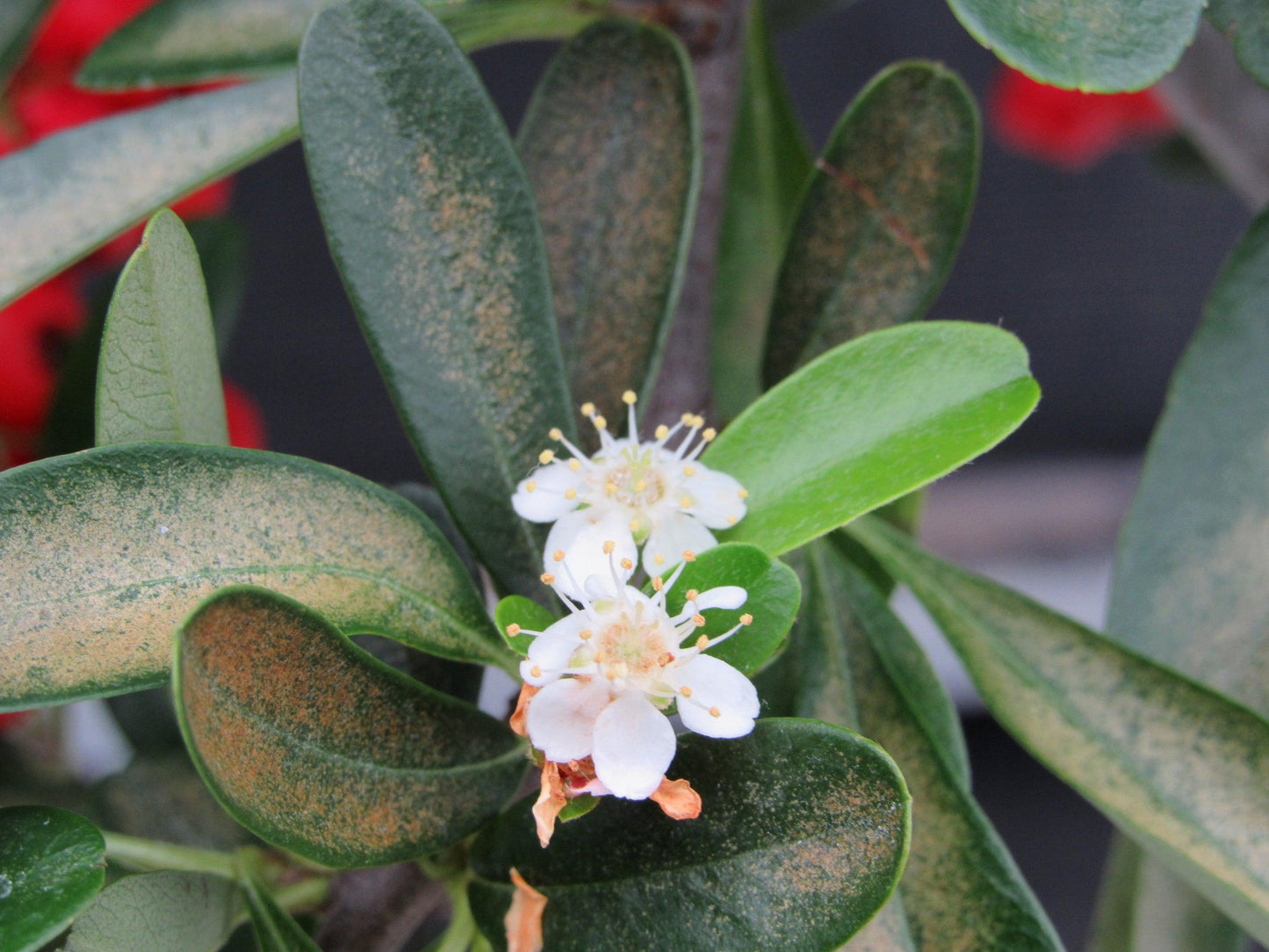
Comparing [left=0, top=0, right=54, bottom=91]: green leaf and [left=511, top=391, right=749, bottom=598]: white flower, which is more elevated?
[left=0, top=0, right=54, bottom=91]: green leaf

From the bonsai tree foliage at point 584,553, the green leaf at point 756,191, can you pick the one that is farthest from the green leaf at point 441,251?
the green leaf at point 756,191

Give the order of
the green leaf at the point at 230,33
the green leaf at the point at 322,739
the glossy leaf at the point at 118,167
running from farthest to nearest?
the green leaf at the point at 230,33
the glossy leaf at the point at 118,167
the green leaf at the point at 322,739

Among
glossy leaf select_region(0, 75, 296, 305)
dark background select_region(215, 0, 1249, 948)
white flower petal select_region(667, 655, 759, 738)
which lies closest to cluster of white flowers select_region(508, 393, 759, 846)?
white flower petal select_region(667, 655, 759, 738)

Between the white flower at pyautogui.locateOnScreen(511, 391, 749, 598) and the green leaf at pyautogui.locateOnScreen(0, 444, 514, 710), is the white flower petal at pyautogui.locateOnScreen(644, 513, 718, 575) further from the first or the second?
the green leaf at pyautogui.locateOnScreen(0, 444, 514, 710)

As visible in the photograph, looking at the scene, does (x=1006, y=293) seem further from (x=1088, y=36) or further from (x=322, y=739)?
(x=322, y=739)

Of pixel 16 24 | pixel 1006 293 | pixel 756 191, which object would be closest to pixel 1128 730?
pixel 756 191

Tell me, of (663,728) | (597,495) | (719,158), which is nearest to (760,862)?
(663,728)

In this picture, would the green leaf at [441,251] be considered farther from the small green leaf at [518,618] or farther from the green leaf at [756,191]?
the green leaf at [756,191]
